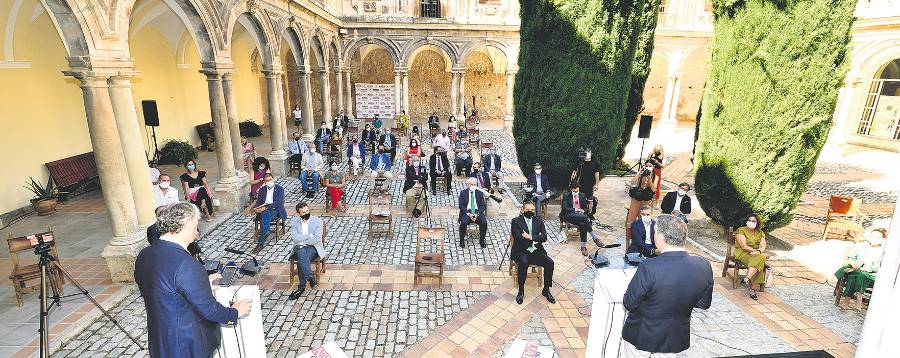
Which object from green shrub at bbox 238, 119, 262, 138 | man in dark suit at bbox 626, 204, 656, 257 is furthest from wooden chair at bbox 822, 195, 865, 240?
green shrub at bbox 238, 119, 262, 138

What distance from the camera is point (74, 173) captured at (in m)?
10.5

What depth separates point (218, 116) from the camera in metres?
9.41

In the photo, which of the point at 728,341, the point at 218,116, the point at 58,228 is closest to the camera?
the point at 728,341

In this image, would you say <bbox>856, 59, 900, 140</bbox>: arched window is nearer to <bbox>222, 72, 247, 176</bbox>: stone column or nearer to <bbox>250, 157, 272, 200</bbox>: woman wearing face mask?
<bbox>250, 157, 272, 200</bbox>: woman wearing face mask

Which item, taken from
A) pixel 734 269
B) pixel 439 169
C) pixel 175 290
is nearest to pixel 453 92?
pixel 439 169

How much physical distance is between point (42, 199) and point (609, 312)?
1217cm

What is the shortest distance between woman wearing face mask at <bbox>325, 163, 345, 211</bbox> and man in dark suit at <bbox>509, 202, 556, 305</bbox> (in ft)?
16.7

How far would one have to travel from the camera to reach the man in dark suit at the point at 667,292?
308 cm

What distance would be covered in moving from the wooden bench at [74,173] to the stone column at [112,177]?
5.25 metres

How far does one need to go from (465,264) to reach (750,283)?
4558 mm

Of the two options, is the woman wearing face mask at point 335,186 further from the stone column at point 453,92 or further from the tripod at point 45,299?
the stone column at point 453,92

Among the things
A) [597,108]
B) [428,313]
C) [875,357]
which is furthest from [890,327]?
[597,108]

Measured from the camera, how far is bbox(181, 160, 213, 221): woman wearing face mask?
8664mm

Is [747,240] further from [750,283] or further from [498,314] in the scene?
[498,314]
